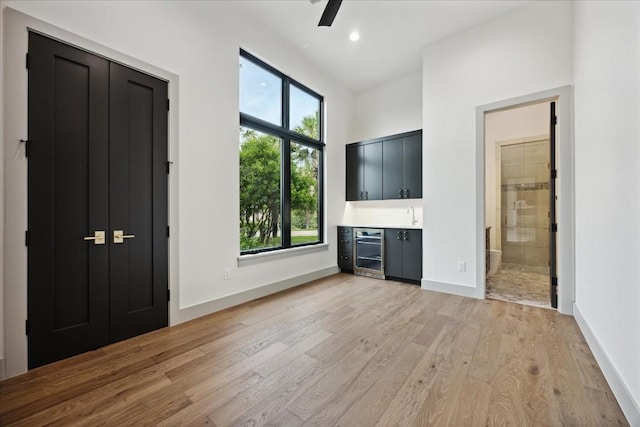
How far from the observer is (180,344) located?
87.7 inches

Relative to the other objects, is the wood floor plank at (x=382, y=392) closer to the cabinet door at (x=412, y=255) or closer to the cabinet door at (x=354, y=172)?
the cabinet door at (x=412, y=255)

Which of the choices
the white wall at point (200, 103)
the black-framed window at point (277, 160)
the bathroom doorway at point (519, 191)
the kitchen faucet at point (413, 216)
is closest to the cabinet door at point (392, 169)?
the kitchen faucet at point (413, 216)

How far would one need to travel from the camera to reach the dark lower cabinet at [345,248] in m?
4.76

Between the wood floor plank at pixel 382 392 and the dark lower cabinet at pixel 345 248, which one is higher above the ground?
the dark lower cabinet at pixel 345 248

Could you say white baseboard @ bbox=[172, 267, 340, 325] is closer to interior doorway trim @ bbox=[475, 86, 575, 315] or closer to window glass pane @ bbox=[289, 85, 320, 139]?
window glass pane @ bbox=[289, 85, 320, 139]

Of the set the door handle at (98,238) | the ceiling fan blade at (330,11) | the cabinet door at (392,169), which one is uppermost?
the ceiling fan blade at (330,11)

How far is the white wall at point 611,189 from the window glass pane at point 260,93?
10.9ft

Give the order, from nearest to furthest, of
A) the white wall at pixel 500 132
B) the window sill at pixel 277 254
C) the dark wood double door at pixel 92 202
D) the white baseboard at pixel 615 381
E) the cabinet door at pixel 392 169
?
the white baseboard at pixel 615 381 < the dark wood double door at pixel 92 202 < the window sill at pixel 277 254 < the cabinet door at pixel 392 169 < the white wall at pixel 500 132

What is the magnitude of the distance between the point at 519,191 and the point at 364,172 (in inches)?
128

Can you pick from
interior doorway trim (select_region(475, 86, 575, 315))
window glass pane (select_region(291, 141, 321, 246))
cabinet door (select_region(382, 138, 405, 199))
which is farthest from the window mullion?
interior doorway trim (select_region(475, 86, 575, 315))

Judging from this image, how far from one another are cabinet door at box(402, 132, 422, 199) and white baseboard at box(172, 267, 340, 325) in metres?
1.99

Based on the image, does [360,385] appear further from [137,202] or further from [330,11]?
[330,11]

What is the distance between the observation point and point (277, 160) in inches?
155

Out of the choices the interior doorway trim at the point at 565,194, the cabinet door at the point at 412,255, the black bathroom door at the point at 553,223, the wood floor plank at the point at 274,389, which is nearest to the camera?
the wood floor plank at the point at 274,389
